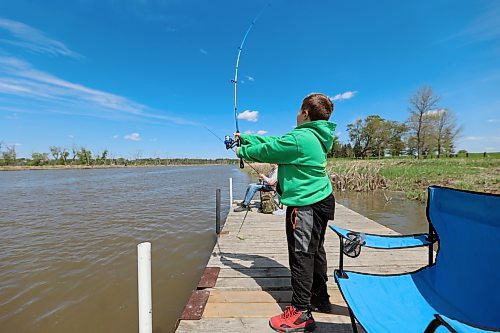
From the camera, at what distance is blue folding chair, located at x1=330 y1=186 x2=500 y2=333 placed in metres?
1.50

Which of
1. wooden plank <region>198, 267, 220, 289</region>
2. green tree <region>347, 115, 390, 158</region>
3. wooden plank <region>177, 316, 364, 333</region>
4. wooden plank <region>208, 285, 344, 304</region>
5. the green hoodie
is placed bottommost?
wooden plank <region>208, 285, 344, 304</region>

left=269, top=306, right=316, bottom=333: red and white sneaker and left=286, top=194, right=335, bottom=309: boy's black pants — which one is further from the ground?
left=286, top=194, right=335, bottom=309: boy's black pants

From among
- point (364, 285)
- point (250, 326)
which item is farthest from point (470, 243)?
point (250, 326)

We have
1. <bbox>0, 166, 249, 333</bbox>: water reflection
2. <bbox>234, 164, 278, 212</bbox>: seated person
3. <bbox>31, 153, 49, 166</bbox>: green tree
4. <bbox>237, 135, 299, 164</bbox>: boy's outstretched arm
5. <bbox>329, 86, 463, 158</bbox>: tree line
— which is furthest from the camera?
<bbox>31, 153, 49, 166</bbox>: green tree

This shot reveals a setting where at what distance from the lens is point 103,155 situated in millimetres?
83188

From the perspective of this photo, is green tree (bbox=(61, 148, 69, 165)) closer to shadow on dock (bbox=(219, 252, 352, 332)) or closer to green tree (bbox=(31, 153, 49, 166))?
green tree (bbox=(31, 153, 49, 166))

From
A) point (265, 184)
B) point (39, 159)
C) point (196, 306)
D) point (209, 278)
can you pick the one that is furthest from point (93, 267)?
point (39, 159)

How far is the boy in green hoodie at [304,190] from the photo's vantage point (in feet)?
6.10

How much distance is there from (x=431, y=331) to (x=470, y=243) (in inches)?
41.8

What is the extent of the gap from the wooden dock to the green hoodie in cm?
106

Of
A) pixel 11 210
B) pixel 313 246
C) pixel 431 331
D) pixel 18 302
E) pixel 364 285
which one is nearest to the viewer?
pixel 431 331

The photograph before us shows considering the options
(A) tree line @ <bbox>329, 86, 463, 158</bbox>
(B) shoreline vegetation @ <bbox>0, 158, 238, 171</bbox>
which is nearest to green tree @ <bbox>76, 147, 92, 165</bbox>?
(B) shoreline vegetation @ <bbox>0, 158, 238, 171</bbox>

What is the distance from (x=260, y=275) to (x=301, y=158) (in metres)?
1.74

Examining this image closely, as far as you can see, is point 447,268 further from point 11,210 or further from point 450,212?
point 11,210
